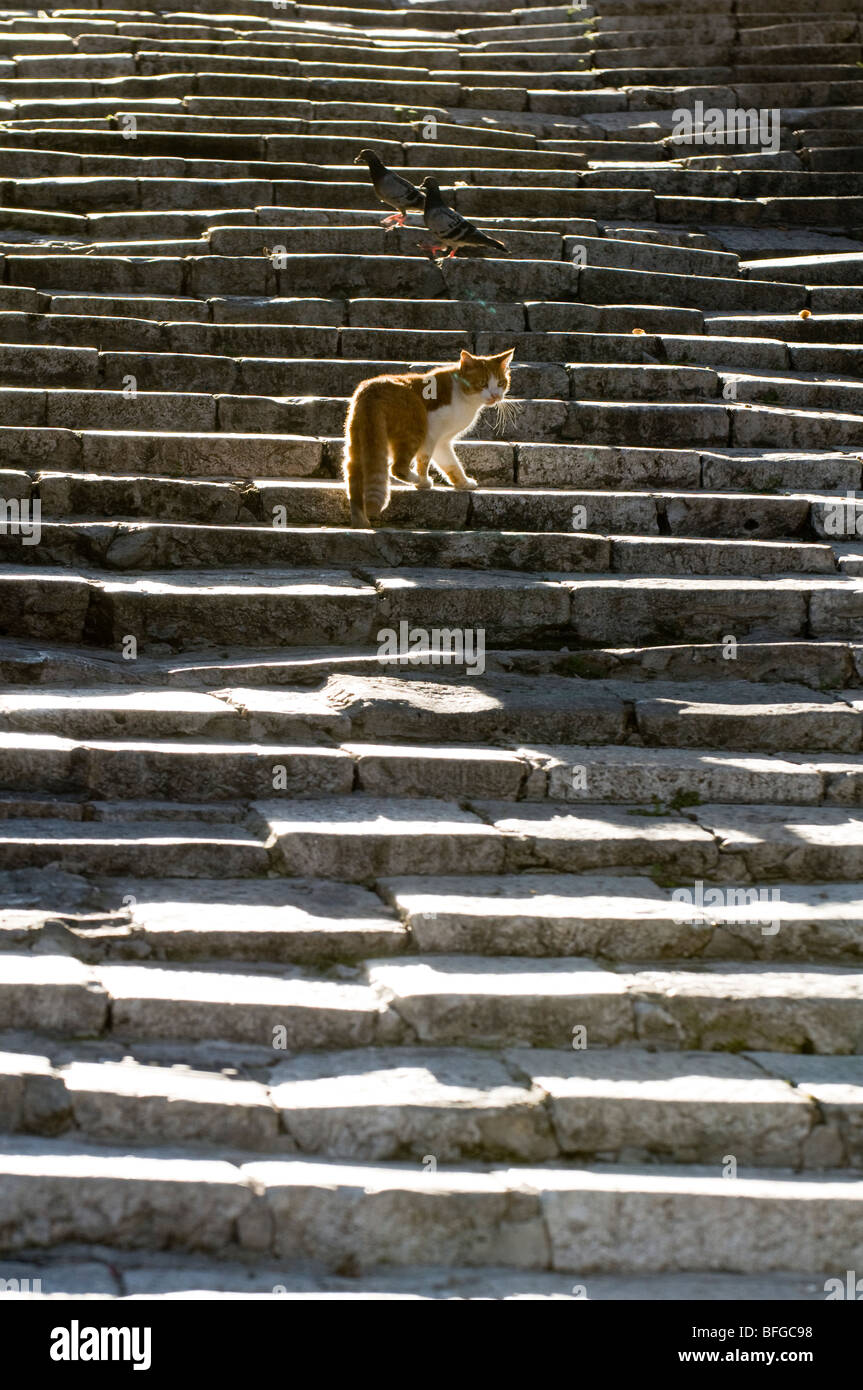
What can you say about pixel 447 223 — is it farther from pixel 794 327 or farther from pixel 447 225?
pixel 794 327

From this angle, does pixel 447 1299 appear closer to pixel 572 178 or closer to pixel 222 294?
pixel 222 294

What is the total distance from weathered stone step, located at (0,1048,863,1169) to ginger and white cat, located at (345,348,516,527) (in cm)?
360

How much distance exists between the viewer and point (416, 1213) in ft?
12.4

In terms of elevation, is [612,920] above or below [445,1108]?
above

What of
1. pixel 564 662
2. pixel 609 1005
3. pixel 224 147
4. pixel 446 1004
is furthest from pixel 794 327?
pixel 446 1004

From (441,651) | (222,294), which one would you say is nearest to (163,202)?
(222,294)

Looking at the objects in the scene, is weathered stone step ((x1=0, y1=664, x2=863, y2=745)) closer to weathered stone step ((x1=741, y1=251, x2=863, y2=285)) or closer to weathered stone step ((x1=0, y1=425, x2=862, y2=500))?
weathered stone step ((x1=0, y1=425, x2=862, y2=500))

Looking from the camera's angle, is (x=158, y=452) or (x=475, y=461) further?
(x=475, y=461)

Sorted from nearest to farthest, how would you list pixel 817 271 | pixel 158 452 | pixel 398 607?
pixel 398 607 → pixel 158 452 → pixel 817 271

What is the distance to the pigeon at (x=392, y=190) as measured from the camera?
33.2 feet

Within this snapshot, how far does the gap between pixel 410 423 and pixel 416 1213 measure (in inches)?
173

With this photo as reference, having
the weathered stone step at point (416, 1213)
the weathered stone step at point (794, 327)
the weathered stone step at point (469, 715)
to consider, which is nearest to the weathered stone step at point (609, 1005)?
the weathered stone step at point (416, 1213)

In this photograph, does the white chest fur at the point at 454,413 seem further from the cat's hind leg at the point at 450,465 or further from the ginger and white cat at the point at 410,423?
the cat's hind leg at the point at 450,465

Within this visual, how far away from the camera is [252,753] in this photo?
5387 mm
